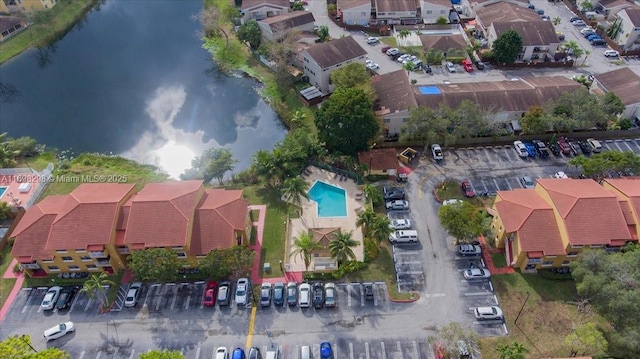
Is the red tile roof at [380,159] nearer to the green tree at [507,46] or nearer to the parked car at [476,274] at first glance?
the parked car at [476,274]

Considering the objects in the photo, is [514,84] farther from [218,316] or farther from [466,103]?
[218,316]

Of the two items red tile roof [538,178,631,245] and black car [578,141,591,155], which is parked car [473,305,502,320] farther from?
black car [578,141,591,155]

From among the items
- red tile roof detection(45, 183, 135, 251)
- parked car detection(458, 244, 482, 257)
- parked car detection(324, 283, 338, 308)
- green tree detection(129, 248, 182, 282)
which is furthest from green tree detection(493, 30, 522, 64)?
red tile roof detection(45, 183, 135, 251)

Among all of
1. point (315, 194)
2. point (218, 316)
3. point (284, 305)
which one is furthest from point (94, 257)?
point (315, 194)

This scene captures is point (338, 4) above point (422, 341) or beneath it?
above

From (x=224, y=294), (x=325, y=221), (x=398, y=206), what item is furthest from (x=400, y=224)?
(x=224, y=294)

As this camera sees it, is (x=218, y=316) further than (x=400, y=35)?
No

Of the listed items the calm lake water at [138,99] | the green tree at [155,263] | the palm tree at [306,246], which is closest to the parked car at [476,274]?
the palm tree at [306,246]
